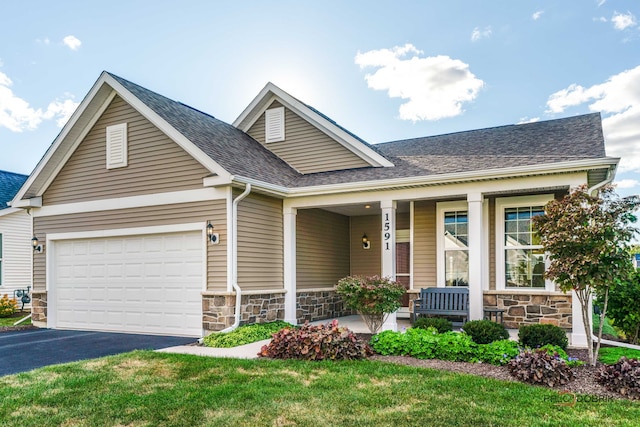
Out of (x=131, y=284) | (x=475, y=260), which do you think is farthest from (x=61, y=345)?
(x=475, y=260)

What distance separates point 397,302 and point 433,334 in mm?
1487

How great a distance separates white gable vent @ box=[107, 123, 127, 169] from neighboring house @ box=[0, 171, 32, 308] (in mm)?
8079

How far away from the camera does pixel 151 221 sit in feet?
34.2

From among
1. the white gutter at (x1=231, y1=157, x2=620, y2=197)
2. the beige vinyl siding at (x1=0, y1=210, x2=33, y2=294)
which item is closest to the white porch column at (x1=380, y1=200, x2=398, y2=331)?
the white gutter at (x1=231, y1=157, x2=620, y2=197)

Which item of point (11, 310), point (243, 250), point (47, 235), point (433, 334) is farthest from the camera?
point (11, 310)

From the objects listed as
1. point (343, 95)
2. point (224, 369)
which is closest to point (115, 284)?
point (224, 369)

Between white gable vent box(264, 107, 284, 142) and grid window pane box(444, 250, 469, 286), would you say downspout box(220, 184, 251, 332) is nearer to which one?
white gable vent box(264, 107, 284, 142)

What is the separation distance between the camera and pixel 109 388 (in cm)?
566

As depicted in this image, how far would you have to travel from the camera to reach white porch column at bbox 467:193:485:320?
355 inches

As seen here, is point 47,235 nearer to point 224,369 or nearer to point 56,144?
point 56,144

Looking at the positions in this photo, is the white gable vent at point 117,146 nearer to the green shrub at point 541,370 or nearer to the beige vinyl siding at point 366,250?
the beige vinyl siding at point 366,250

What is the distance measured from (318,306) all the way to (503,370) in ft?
21.2

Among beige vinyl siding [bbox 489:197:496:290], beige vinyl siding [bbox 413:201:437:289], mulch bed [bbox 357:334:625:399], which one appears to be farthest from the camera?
beige vinyl siding [bbox 413:201:437:289]

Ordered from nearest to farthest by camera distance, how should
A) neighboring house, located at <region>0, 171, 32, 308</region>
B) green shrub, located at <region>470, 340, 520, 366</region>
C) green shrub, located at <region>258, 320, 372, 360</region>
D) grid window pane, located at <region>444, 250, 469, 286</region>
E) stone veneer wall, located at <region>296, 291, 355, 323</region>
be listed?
1. green shrub, located at <region>470, 340, 520, 366</region>
2. green shrub, located at <region>258, 320, 372, 360</region>
3. grid window pane, located at <region>444, 250, 469, 286</region>
4. stone veneer wall, located at <region>296, 291, 355, 323</region>
5. neighboring house, located at <region>0, 171, 32, 308</region>
